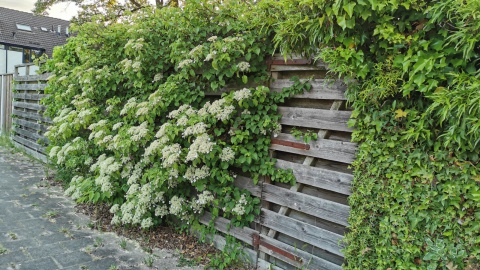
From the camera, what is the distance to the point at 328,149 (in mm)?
2648

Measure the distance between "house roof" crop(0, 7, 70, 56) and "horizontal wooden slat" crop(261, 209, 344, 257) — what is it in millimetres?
19621

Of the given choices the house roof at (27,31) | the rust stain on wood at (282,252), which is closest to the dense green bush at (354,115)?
the rust stain on wood at (282,252)

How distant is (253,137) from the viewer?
3197 millimetres

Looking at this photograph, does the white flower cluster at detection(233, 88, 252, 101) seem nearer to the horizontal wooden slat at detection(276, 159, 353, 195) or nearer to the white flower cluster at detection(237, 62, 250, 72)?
the white flower cluster at detection(237, 62, 250, 72)

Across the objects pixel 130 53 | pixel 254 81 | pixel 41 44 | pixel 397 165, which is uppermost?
pixel 41 44

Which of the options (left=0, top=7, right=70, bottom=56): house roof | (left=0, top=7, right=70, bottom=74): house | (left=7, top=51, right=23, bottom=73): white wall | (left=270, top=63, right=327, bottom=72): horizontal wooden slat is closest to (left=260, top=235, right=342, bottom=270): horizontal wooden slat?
(left=270, top=63, right=327, bottom=72): horizontal wooden slat

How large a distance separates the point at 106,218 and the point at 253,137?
2349 millimetres

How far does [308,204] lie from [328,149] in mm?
471

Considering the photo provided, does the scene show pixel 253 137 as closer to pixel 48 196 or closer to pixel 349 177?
pixel 349 177

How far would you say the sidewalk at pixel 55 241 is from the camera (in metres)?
3.17

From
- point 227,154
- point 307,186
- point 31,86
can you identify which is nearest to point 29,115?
point 31,86

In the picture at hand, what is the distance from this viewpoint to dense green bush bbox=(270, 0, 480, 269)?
5.98 ft

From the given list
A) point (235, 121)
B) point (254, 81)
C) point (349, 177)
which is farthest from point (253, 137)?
point (349, 177)

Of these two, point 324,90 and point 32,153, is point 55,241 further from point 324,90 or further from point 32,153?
point 32,153
